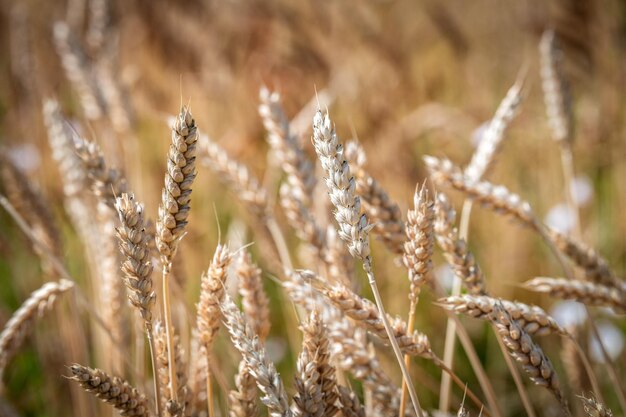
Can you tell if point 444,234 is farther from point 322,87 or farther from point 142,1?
point 142,1

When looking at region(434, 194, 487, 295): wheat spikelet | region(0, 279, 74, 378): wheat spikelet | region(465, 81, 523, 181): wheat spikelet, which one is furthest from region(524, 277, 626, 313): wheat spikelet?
region(0, 279, 74, 378): wheat spikelet

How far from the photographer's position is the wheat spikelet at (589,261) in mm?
861

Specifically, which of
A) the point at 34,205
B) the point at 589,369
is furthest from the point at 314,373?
the point at 34,205

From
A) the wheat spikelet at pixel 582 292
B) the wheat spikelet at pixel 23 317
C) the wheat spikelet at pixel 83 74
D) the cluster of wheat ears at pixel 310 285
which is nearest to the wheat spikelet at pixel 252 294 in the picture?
the cluster of wheat ears at pixel 310 285

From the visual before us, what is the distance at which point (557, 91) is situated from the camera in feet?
3.85

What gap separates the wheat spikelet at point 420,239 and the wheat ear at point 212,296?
0.60ft

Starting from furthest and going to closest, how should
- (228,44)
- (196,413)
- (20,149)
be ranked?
(20,149)
(228,44)
(196,413)

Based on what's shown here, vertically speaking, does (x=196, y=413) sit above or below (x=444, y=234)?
below

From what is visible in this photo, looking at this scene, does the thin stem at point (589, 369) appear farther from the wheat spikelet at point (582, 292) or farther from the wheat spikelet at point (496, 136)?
the wheat spikelet at point (496, 136)

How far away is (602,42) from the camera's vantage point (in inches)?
Result: 68.3

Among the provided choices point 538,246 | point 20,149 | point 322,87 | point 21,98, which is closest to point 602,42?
point 538,246

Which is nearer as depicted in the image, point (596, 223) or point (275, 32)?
point (596, 223)

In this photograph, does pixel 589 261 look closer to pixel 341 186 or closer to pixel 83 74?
pixel 341 186

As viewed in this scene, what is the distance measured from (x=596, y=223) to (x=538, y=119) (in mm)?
465
